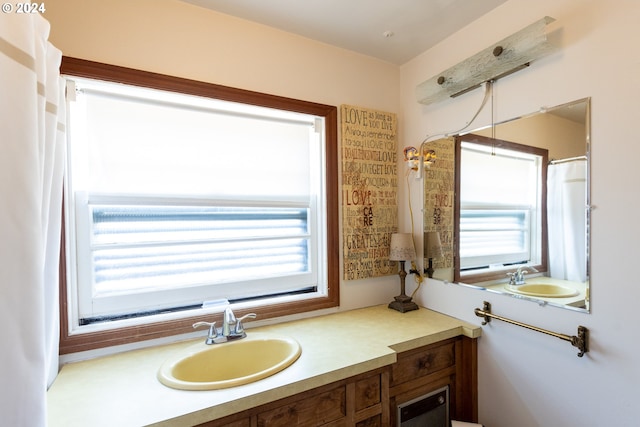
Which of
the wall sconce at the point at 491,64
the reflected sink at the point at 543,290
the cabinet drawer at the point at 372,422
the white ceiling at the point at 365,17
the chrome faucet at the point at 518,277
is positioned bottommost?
the cabinet drawer at the point at 372,422

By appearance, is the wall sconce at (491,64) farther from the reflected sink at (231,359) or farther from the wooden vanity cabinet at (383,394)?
the reflected sink at (231,359)

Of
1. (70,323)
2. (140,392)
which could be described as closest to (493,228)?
(140,392)

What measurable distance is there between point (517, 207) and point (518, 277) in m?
0.35

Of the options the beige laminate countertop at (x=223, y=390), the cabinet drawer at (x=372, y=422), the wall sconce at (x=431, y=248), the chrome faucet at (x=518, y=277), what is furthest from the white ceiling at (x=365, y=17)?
the cabinet drawer at (x=372, y=422)

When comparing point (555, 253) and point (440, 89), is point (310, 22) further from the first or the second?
point (555, 253)

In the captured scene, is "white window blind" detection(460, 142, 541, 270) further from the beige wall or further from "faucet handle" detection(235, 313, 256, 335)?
"faucet handle" detection(235, 313, 256, 335)

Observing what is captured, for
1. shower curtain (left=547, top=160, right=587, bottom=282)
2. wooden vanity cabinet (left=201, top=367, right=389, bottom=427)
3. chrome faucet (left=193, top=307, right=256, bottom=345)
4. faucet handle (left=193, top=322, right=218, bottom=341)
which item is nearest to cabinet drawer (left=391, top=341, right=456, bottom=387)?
wooden vanity cabinet (left=201, top=367, right=389, bottom=427)

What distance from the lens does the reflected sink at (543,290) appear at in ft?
4.16

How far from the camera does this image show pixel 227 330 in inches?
56.8

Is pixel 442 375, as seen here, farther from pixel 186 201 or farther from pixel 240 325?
pixel 186 201

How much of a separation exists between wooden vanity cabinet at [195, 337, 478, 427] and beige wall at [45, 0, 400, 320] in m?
0.52

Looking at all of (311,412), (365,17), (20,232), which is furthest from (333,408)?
(365,17)

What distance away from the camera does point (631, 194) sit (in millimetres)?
1066

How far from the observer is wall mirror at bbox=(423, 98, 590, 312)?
48.3 inches
